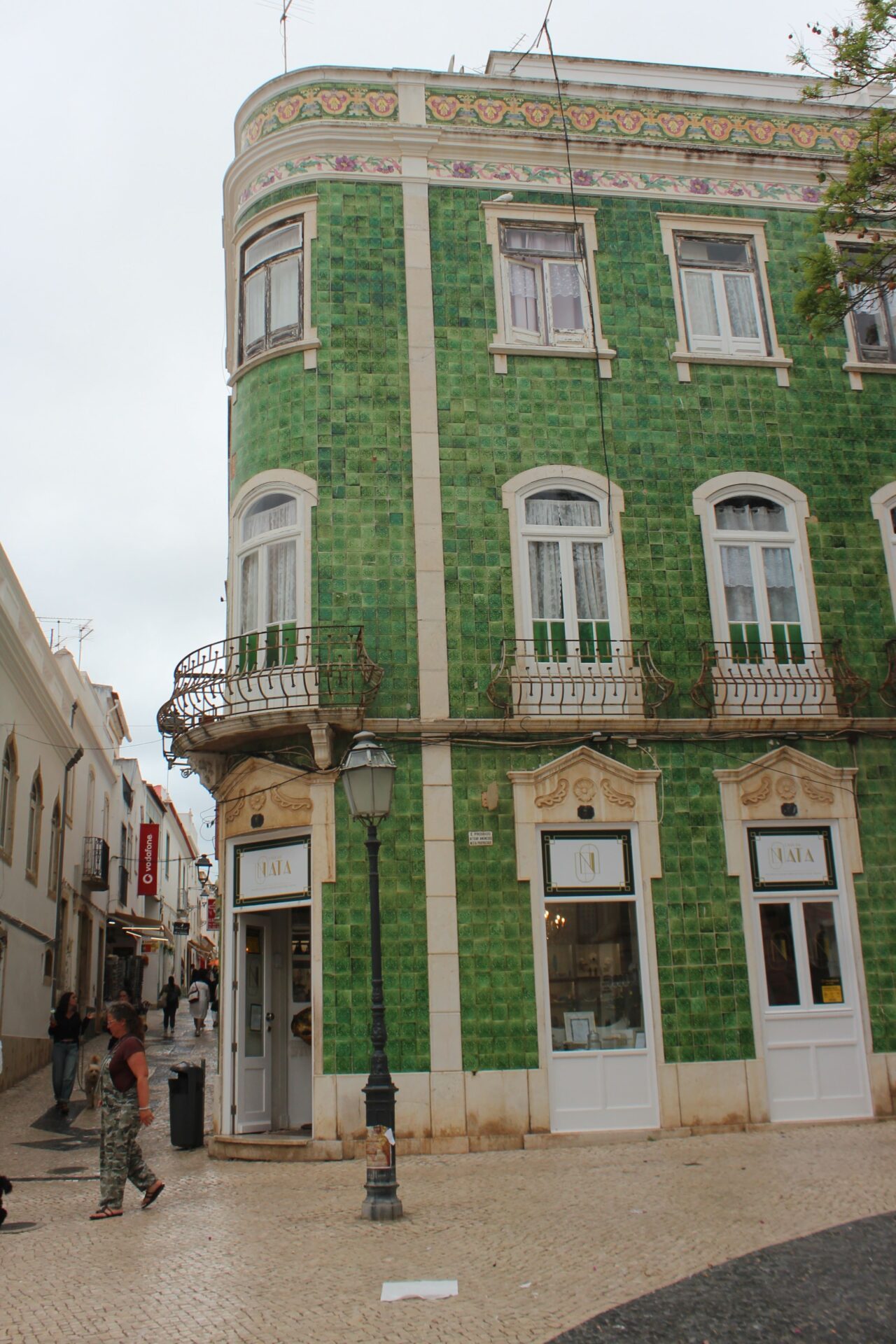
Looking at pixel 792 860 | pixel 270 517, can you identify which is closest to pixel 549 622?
pixel 270 517

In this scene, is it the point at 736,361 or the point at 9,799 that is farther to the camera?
the point at 9,799

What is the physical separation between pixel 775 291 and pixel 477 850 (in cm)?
824

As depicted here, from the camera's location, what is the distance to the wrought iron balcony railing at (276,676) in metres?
12.6

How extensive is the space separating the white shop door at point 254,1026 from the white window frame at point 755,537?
6461 millimetres

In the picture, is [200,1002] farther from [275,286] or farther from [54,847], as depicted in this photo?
[275,286]

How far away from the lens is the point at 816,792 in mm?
13289

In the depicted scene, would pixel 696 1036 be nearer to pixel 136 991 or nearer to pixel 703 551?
pixel 703 551

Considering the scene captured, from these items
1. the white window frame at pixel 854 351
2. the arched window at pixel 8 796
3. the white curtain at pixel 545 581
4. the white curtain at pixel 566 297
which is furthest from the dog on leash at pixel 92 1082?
the white window frame at pixel 854 351

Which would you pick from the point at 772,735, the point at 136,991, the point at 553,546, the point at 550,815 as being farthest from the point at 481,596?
the point at 136,991

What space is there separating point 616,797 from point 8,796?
12.0m

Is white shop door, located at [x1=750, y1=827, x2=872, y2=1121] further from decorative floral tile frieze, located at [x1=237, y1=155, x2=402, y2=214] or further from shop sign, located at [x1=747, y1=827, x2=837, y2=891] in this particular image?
decorative floral tile frieze, located at [x1=237, y1=155, x2=402, y2=214]

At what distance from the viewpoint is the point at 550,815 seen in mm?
12812

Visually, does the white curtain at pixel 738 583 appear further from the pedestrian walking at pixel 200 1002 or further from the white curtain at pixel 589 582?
the pedestrian walking at pixel 200 1002

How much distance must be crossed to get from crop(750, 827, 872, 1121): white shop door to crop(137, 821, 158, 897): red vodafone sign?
27779mm
